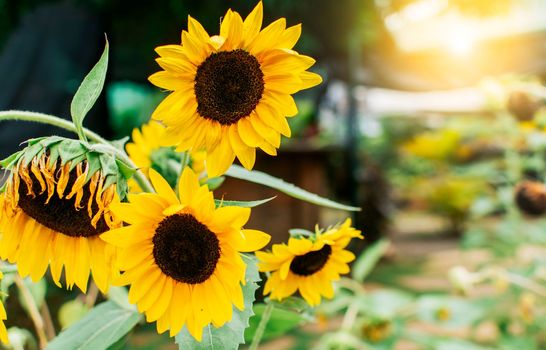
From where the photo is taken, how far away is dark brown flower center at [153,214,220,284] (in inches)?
12.3

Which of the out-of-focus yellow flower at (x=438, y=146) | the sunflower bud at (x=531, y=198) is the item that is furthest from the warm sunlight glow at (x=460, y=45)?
the sunflower bud at (x=531, y=198)

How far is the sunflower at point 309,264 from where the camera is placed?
38 cm

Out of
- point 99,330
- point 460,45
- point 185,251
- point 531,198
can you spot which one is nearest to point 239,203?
point 185,251

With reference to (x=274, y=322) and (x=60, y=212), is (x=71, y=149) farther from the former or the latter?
(x=274, y=322)

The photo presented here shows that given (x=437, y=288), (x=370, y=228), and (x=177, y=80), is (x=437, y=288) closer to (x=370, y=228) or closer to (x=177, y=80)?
(x=370, y=228)

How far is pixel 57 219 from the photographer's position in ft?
1.04

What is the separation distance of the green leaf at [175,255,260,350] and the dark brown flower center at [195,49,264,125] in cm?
8

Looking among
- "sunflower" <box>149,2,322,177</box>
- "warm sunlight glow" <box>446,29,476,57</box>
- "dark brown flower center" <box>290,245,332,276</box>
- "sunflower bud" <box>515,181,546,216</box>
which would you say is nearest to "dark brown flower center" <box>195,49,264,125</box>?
"sunflower" <box>149,2,322,177</box>

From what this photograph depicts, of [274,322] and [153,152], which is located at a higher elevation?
[153,152]

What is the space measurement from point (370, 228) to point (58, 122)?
4.03 meters

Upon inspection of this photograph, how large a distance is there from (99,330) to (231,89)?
183 millimetres

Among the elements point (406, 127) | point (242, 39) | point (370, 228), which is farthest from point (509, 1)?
point (406, 127)

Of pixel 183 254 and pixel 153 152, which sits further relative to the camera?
pixel 153 152

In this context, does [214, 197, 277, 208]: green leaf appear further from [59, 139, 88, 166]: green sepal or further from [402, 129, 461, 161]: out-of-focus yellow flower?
[402, 129, 461, 161]: out-of-focus yellow flower
